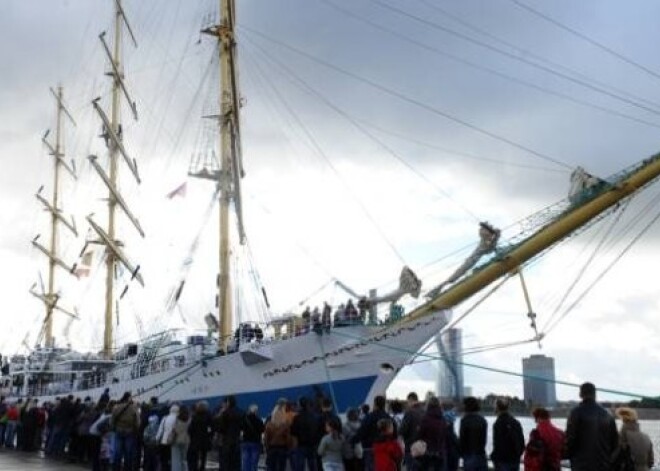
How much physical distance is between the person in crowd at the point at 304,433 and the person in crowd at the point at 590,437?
5647mm

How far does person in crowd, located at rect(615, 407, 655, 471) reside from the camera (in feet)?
26.5

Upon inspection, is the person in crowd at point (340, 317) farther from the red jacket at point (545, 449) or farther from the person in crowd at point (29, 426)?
the red jacket at point (545, 449)

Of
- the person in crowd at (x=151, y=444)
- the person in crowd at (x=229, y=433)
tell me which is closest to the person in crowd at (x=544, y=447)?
the person in crowd at (x=229, y=433)

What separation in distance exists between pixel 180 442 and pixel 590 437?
8.27 m

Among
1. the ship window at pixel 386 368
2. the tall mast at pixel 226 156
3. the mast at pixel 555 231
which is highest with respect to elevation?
the tall mast at pixel 226 156

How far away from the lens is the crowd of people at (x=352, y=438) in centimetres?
784

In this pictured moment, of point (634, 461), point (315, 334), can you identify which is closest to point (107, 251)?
point (315, 334)

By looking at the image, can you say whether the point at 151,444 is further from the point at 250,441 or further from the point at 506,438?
the point at 506,438

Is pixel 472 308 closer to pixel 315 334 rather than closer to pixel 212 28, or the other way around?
pixel 315 334

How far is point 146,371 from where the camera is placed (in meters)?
32.7

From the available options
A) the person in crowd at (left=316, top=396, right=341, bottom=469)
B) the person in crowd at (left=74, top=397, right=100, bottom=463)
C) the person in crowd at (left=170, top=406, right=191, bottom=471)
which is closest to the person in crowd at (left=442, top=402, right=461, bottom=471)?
the person in crowd at (left=316, top=396, right=341, bottom=469)

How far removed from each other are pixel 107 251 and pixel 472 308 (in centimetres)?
3569

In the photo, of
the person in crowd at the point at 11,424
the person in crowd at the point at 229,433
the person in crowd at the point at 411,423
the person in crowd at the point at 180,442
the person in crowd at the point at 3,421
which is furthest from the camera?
the person in crowd at the point at 3,421

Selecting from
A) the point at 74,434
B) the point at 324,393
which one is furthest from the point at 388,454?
the point at 324,393
